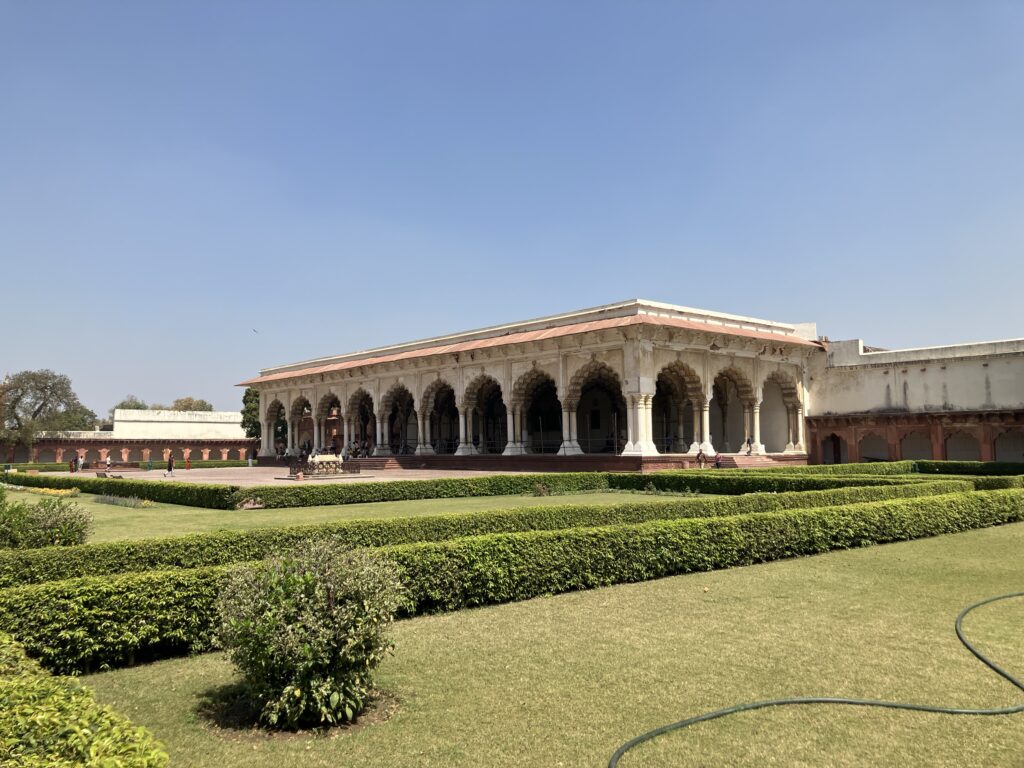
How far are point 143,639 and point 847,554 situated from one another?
7.94 metres

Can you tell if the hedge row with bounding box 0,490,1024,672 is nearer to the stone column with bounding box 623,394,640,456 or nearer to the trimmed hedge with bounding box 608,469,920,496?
the trimmed hedge with bounding box 608,469,920,496

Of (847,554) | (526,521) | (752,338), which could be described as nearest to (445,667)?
(526,521)

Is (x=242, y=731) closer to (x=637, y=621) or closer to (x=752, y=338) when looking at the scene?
(x=637, y=621)

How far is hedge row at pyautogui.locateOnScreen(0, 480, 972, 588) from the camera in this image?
6.15 m

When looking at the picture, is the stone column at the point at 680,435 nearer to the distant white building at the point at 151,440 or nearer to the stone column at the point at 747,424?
the stone column at the point at 747,424

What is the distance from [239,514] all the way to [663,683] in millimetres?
11922

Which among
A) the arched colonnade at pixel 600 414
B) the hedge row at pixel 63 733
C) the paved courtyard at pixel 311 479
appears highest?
the arched colonnade at pixel 600 414

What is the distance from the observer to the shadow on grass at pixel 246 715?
423cm

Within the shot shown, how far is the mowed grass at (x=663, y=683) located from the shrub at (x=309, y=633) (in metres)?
0.20

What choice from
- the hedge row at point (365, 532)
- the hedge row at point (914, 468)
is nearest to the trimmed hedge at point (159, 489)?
the hedge row at point (365, 532)

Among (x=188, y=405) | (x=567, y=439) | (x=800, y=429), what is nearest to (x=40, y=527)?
(x=567, y=439)

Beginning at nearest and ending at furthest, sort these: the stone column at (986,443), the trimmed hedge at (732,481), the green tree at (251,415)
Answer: the trimmed hedge at (732,481) → the stone column at (986,443) → the green tree at (251,415)

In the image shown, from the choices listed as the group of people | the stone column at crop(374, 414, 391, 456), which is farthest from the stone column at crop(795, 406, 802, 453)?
the stone column at crop(374, 414, 391, 456)

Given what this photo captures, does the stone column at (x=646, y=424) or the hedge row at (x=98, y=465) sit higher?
the stone column at (x=646, y=424)
